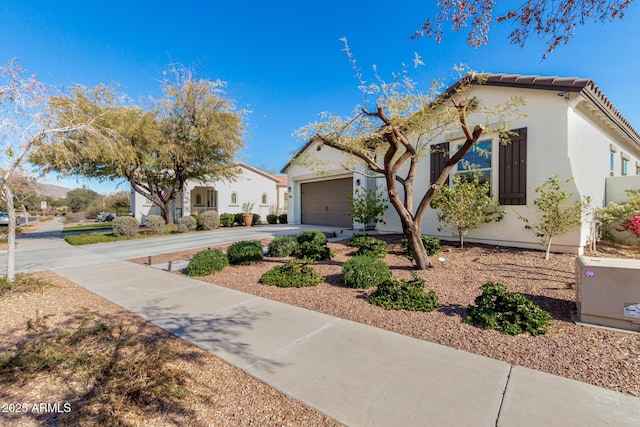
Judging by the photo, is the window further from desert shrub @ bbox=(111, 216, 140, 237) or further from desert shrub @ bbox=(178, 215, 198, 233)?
desert shrub @ bbox=(111, 216, 140, 237)

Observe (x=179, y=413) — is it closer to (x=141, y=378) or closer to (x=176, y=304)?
(x=141, y=378)

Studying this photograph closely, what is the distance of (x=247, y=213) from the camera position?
22000 mm

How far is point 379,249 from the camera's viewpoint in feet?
23.8

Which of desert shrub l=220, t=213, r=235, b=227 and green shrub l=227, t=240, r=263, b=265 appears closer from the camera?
green shrub l=227, t=240, r=263, b=265

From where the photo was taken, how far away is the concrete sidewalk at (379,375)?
2.13 m

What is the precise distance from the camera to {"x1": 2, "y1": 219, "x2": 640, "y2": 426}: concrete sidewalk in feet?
6.98

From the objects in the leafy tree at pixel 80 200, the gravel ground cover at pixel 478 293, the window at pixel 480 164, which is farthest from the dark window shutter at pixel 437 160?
the leafy tree at pixel 80 200

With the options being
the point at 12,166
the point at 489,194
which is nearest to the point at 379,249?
the point at 489,194

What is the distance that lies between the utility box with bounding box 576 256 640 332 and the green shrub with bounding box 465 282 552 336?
45cm

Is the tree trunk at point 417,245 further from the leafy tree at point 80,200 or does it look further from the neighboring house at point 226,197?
the leafy tree at point 80,200

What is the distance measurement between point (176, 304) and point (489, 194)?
823 centimetres

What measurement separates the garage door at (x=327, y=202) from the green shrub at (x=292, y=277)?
8.41m

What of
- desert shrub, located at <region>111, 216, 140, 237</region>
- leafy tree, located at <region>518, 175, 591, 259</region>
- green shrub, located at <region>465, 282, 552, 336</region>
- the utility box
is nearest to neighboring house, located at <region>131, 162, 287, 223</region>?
desert shrub, located at <region>111, 216, 140, 237</region>

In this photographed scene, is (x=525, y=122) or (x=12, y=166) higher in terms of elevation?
(x=525, y=122)
